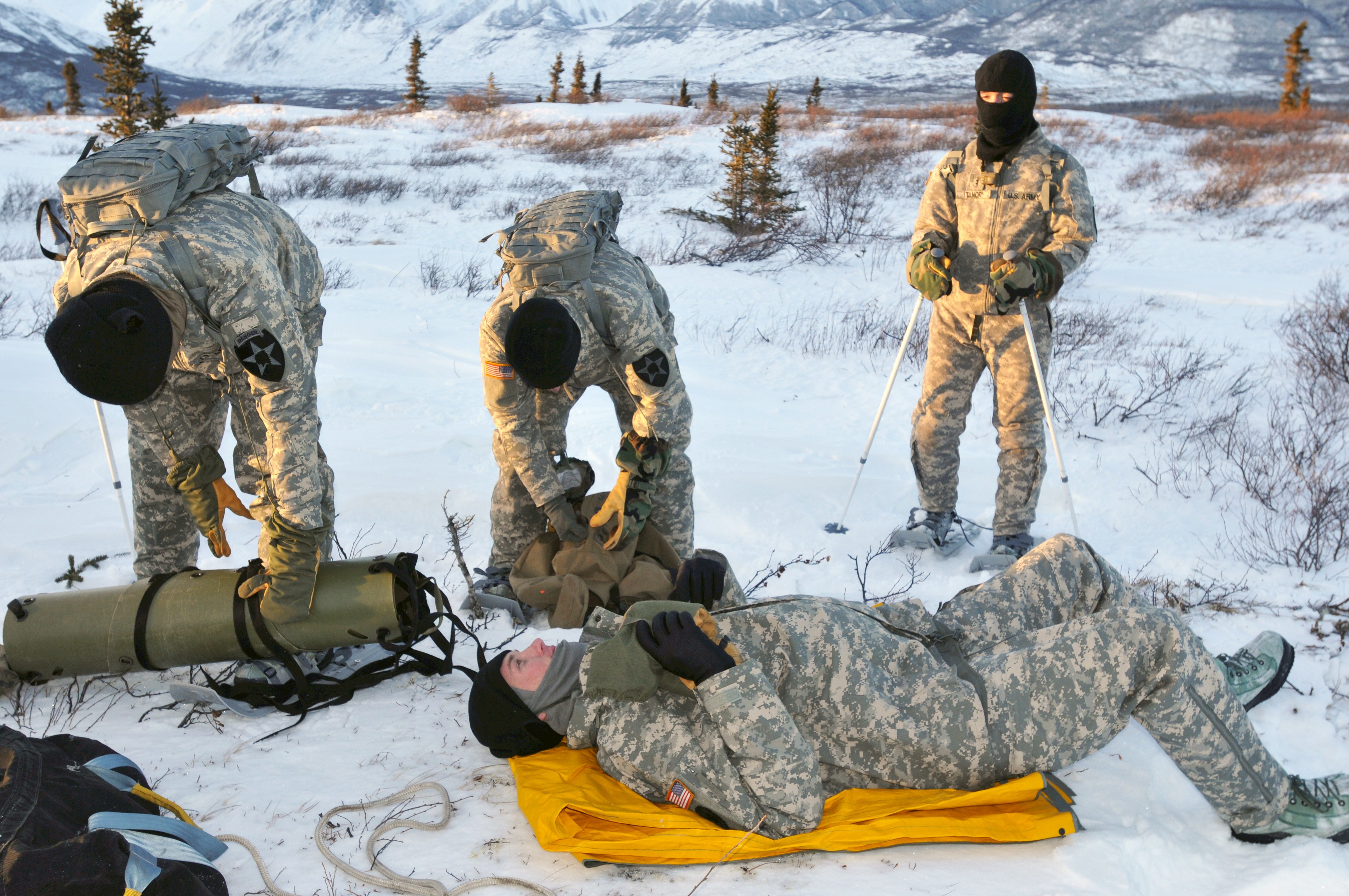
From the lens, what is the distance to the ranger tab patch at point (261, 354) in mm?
2637

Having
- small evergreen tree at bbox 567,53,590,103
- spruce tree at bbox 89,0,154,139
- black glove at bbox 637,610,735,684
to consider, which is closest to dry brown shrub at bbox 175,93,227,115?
spruce tree at bbox 89,0,154,139

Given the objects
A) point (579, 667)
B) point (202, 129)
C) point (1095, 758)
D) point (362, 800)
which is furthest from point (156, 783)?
point (1095, 758)

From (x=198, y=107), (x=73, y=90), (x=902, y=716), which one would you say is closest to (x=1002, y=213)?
(x=902, y=716)

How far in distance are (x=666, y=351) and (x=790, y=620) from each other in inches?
55.5

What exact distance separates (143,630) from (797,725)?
7.28 ft

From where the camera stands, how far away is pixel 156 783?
96.8 inches

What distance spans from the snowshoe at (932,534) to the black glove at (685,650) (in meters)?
2.30

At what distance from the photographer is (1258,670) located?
287cm

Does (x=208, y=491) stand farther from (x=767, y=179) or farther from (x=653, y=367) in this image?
(x=767, y=179)

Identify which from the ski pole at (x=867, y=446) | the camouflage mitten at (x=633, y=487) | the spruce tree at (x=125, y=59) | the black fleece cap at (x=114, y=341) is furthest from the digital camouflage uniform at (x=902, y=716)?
the spruce tree at (x=125, y=59)

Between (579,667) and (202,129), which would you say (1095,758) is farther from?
(202,129)

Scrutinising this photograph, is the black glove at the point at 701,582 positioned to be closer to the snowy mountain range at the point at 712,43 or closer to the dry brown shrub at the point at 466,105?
the dry brown shrub at the point at 466,105

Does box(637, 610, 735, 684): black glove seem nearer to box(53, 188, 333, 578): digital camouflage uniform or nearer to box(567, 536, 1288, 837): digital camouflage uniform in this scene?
A: box(567, 536, 1288, 837): digital camouflage uniform

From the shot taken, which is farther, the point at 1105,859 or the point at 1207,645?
the point at 1207,645
